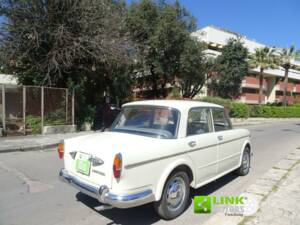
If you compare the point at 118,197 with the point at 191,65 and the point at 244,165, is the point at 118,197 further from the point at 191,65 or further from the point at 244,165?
the point at 191,65

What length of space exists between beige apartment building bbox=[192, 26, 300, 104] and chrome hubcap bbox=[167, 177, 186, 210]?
21.7 metres

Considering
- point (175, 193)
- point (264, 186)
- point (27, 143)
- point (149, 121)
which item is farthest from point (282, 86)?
point (175, 193)

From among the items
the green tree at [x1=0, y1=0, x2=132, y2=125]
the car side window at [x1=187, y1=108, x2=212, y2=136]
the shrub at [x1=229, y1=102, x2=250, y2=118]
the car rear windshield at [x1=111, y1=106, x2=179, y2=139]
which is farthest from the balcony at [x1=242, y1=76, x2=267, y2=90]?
the car rear windshield at [x1=111, y1=106, x2=179, y2=139]

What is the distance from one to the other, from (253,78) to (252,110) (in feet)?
45.9

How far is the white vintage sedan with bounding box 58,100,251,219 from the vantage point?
3408 mm

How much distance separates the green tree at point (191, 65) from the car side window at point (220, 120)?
15641mm

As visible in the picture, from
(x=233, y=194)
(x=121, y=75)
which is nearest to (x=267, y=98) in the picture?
(x=121, y=75)

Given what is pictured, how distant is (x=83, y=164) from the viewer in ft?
12.6

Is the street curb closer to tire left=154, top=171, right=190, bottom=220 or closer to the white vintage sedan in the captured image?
the white vintage sedan

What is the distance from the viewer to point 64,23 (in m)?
13.5

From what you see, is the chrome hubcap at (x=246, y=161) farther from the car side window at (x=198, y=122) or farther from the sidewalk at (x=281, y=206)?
the car side window at (x=198, y=122)

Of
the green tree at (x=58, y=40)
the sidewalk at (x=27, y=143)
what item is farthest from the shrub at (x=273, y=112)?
the sidewalk at (x=27, y=143)

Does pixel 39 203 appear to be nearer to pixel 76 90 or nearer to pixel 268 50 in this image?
pixel 76 90

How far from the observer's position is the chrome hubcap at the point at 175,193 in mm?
3994
